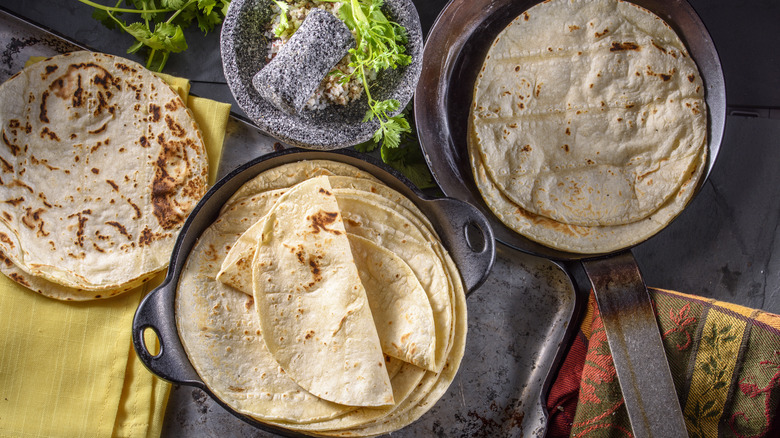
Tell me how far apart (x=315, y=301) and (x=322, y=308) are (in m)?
0.03

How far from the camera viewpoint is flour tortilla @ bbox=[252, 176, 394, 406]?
1.69m

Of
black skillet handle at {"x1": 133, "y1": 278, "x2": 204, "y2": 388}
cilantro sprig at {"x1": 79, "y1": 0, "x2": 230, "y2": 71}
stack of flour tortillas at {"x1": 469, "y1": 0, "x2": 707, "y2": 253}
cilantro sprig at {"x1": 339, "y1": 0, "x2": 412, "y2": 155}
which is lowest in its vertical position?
black skillet handle at {"x1": 133, "y1": 278, "x2": 204, "y2": 388}

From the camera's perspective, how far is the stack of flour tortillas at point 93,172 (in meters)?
1.94

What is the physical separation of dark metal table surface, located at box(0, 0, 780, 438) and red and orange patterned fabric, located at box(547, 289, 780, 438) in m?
0.20

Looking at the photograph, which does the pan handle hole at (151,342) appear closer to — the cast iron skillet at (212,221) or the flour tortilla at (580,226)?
the cast iron skillet at (212,221)

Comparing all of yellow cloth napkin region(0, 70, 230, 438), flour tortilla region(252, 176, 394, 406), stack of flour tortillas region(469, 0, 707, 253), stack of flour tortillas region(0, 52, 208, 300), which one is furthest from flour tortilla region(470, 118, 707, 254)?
yellow cloth napkin region(0, 70, 230, 438)

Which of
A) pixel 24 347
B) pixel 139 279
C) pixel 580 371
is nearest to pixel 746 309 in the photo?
pixel 580 371

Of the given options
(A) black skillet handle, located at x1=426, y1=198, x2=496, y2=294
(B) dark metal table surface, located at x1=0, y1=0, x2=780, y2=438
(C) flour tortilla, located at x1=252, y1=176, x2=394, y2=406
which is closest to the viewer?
(C) flour tortilla, located at x1=252, y1=176, x2=394, y2=406

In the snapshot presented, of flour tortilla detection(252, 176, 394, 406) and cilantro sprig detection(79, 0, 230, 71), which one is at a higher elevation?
cilantro sprig detection(79, 0, 230, 71)

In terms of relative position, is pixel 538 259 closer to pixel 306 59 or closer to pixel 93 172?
pixel 306 59

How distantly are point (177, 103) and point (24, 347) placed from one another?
985 mm

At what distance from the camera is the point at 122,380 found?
6.63 feet

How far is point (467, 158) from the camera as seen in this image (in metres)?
2.17

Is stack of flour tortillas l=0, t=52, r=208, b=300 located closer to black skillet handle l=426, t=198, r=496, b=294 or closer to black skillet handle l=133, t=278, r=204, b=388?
black skillet handle l=133, t=278, r=204, b=388
